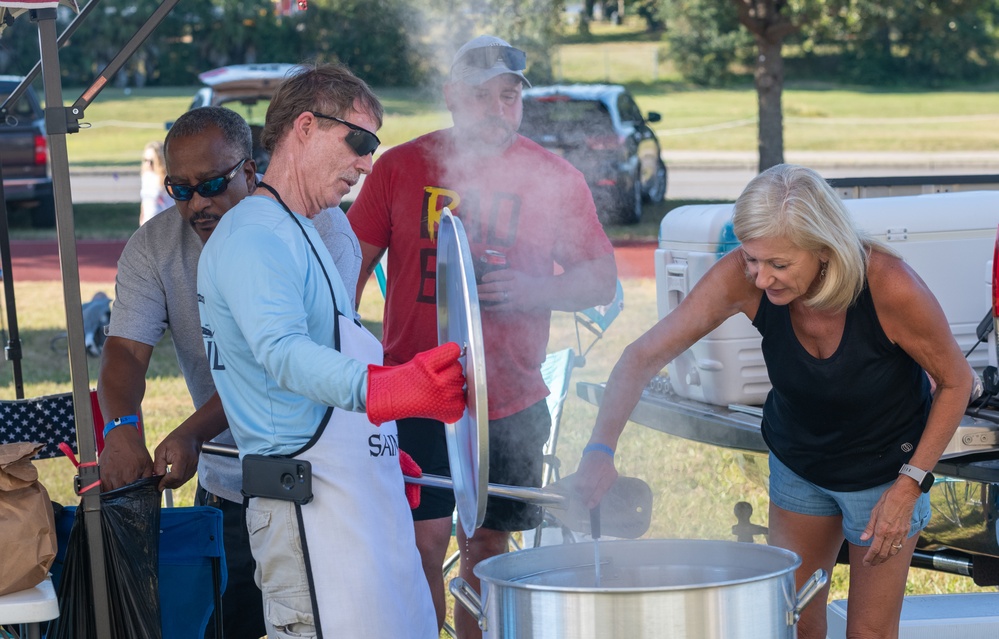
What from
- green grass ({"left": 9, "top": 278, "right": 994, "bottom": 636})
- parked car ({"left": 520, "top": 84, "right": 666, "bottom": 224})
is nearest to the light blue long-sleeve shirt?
green grass ({"left": 9, "top": 278, "right": 994, "bottom": 636})

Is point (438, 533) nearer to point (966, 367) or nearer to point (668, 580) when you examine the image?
point (668, 580)

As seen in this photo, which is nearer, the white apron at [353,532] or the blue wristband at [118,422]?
the white apron at [353,532]

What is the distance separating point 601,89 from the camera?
1411 centimetres

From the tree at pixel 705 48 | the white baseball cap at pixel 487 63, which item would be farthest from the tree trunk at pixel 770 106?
the tree at pixel 705 48

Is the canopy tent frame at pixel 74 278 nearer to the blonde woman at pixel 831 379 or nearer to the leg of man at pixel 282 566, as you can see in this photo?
the leg of man at pixel 282 566

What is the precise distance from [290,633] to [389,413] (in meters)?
0.60

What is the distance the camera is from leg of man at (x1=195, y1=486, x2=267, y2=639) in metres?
3.14

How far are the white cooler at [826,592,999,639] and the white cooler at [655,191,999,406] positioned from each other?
951 millimetres

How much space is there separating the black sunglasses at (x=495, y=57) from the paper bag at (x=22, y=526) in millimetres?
1635

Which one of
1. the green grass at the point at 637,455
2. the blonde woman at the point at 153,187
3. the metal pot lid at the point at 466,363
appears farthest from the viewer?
the blonde woman at the point at 153,187

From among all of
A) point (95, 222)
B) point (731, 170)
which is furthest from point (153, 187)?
point (731, 170)

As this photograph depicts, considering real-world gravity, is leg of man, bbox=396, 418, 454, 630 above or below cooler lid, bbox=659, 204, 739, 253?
below

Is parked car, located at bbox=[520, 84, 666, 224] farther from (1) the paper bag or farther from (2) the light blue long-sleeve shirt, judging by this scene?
(2) the light blue long-sleeve shirt

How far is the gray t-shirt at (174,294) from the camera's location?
9.33 feet
